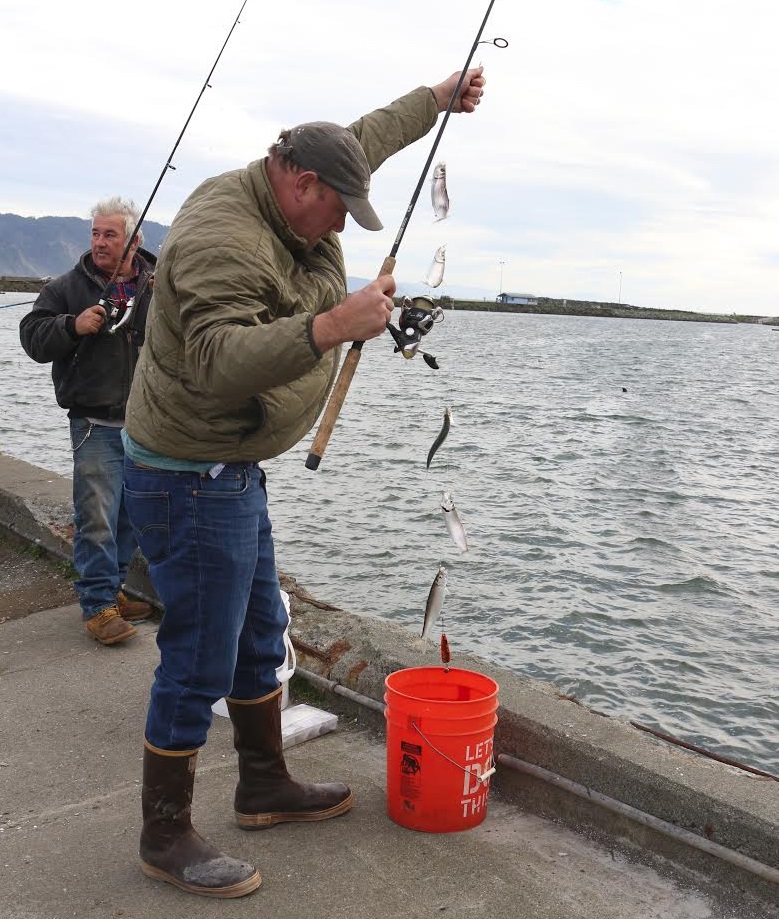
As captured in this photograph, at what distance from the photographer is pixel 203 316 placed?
102 inches

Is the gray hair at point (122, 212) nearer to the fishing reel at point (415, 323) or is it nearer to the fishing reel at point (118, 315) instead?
the fishing reel at point (118, 315)

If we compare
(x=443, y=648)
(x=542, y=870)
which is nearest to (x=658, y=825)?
(x=542, y=870)

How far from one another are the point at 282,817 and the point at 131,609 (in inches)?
91.5

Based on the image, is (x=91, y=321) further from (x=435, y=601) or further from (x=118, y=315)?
(x=435, y=601)

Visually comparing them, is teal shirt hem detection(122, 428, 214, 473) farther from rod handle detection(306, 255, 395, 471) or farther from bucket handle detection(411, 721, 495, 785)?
bucket handle detection(411, 721, 495, 785)

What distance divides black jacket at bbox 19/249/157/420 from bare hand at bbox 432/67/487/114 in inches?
77.0

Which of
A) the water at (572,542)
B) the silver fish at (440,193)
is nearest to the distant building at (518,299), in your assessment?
the water at (572,542)

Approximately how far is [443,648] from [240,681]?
2.53 feet

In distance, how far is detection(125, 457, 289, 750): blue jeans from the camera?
9.66ft

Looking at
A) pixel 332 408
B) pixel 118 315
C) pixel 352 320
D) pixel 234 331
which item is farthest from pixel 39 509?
pixel 352 320

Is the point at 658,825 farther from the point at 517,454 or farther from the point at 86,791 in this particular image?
the point at 517,454

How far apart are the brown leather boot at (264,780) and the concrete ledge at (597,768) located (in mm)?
786

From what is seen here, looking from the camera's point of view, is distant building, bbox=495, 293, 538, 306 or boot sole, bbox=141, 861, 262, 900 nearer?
boot sole, bbox=141, 861, 262, 900

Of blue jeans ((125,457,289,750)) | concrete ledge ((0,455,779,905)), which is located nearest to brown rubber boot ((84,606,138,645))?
concrete ledge ((0,455,779,905))
